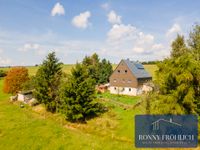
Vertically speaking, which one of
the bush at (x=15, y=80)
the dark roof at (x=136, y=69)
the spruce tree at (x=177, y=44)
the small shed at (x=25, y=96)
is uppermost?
the spruce tree at (x=177, y=44)

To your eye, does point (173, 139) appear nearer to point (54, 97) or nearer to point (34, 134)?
point (34, 134)

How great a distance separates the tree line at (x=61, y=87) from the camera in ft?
121

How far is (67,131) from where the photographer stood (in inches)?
1235

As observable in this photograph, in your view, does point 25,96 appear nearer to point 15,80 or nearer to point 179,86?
point 15,80

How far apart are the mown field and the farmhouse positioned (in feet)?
48.8

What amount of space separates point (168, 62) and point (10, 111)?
34.9 meters

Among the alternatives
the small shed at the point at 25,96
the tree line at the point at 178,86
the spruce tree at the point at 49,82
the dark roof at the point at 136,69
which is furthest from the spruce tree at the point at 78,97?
the dark roof at the point at 136,69

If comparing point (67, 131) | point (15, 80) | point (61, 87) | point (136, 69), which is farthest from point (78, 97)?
point (15, 80)

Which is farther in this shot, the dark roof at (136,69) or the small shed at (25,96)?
the dark roof at (136,69)

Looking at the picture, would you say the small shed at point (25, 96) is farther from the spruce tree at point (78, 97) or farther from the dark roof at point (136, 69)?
the dark roof at point (136, 69)

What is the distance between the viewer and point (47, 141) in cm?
2742

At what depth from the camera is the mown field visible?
26328mm

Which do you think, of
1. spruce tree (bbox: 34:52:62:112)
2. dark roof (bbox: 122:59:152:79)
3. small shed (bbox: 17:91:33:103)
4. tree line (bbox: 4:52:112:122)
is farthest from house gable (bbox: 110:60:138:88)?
small shed (bbox: 17:91:33:103)

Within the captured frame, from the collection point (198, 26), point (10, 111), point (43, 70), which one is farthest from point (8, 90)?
point (198, 26)
